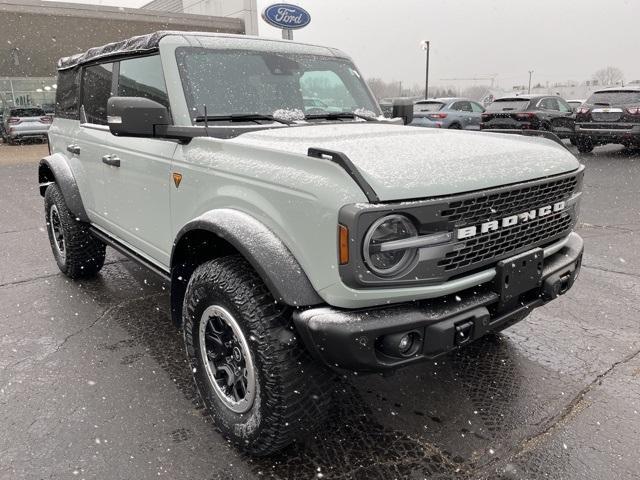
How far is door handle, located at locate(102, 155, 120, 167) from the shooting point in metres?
3.46

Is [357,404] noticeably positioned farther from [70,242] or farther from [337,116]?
[70,242]

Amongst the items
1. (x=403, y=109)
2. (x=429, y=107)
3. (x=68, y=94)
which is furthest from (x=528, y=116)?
(x=68, y=94)

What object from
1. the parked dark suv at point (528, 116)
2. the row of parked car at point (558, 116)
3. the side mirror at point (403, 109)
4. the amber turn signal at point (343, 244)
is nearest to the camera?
the amber turn signal at point (343, 244)

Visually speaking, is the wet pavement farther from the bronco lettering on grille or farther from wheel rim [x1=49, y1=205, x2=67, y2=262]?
the bronco lettering on grille

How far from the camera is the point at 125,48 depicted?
3443 mm

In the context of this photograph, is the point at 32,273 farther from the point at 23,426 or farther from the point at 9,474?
the point at 9,474

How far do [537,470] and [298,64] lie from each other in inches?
107

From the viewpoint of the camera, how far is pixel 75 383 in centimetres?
303

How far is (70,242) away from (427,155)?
11.5ft

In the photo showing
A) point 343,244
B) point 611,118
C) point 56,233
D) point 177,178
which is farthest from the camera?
point 611,118

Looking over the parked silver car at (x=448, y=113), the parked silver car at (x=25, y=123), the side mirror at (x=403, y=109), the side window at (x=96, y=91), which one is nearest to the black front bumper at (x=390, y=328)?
the side mirror at (x=403, y=109)

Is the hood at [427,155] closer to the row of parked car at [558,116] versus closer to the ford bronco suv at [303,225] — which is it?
the ford bronco suv at [303,225]

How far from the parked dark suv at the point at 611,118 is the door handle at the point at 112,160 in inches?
501

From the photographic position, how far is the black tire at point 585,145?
44.4 ft
